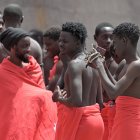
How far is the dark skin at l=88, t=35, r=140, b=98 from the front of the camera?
5.80m

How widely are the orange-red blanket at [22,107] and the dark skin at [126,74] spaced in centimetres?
129

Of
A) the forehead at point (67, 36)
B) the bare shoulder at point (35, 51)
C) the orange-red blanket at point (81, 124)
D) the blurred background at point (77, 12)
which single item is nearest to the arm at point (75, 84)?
the orange-red blanket at point (81, 124)

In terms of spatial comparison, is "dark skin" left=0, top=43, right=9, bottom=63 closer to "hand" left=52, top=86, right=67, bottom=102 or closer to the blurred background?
"hand" left=52, top=86, right=67, bottom=102

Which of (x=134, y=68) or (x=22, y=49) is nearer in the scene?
(x=134, y=68)

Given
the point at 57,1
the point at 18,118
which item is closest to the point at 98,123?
the point at 18,118

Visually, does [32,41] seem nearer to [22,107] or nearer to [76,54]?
[22,107]

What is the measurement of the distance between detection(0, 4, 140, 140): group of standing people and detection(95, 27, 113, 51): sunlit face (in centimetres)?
102

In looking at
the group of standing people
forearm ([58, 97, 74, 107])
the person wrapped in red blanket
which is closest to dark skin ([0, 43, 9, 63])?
the group of standing people

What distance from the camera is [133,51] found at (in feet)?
19.6

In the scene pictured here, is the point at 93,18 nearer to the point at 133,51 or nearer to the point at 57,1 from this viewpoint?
the point at 57,1

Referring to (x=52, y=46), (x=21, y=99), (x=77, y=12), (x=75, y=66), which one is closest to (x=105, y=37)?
(x=52, y=46)

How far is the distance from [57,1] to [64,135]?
25.2 feet

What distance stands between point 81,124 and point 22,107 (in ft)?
2.52

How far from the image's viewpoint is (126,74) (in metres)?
5.86
